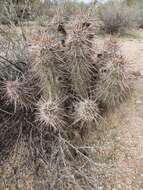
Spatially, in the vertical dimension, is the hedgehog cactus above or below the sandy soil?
above

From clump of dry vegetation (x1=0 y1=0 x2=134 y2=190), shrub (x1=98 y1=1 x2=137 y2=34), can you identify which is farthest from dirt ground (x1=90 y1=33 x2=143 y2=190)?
shrub (x1=98 y1=1 x2=137 y2=34)

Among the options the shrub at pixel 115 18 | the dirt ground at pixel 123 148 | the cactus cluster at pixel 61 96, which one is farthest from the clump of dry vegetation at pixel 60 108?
the shrub at pixel 115 18

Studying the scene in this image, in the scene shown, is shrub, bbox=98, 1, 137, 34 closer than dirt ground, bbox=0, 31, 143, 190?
No

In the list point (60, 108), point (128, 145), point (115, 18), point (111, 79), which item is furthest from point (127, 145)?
point (115, 18)

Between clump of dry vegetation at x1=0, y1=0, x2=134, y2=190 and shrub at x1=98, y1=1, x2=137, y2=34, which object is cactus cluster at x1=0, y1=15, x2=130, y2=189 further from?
shrub at x1=98, y1=1, x2=137, y2=34

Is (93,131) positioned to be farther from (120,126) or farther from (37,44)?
(37,44)

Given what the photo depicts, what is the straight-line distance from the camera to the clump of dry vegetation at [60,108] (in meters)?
2.85

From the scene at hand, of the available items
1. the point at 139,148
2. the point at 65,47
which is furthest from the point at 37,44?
the point at 139,148

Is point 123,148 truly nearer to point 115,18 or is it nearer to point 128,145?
point 128,145

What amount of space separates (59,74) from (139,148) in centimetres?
117

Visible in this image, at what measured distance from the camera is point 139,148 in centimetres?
318

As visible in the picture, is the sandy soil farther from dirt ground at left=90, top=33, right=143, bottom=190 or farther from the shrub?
the shrub

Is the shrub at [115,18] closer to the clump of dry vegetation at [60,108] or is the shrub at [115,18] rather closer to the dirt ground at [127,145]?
the dirt ground at [127,145]

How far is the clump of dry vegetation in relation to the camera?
112 inches
